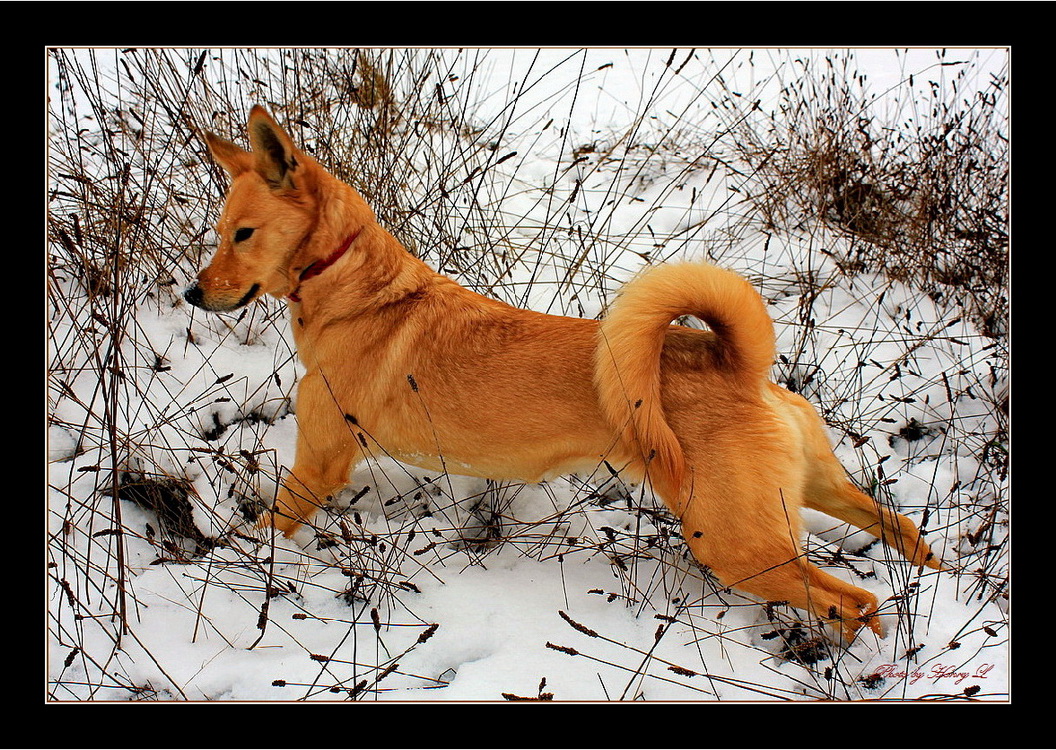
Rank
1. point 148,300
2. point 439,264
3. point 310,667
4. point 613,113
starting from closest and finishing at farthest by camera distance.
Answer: point 310,667
point 148,300
point 439,264
point 613,113

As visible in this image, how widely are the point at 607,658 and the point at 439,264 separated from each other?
100.0 inches

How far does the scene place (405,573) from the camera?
2795 millimetres

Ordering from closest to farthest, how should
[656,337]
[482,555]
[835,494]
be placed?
[656,337]
[835,494]
[482,555]

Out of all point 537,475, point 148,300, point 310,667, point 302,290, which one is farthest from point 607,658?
point 148,300

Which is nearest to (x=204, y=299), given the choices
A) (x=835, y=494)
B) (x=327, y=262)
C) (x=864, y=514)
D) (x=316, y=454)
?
(x=327, y=262)

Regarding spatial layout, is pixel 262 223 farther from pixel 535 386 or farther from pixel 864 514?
pixel 864 514

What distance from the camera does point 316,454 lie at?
2809 mm

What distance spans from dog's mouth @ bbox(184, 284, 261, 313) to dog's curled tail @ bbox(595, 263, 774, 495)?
51.1 inches

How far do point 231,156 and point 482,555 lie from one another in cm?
185

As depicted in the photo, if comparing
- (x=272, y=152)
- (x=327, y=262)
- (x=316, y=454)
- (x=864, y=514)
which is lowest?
(x=864, y=514)

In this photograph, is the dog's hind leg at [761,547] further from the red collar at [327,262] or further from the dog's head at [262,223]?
the dog's head at [262,223]

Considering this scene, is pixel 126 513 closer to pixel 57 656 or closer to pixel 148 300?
pixel 57 656

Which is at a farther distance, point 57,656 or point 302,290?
point 302,290

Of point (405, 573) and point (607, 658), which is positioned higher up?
point (405, 573)
